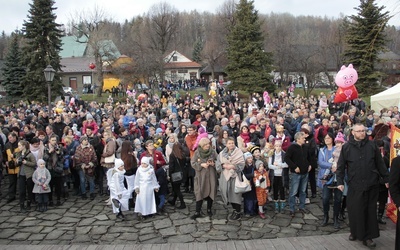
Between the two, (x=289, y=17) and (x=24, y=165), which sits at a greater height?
(x=289, y=17)

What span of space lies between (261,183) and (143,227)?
2618mm

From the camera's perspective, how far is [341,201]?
6.52 meters

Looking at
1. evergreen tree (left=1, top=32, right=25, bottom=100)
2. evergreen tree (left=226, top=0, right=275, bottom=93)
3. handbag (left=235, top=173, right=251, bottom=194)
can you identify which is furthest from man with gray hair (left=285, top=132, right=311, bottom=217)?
evergreen tree (left=1, top=32, right=25, bottom=100)

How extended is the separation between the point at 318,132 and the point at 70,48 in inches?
2509

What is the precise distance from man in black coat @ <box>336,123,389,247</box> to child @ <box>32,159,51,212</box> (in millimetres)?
6315

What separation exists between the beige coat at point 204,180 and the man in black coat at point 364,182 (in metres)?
2.57

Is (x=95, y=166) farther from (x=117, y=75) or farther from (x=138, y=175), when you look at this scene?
(x=117, y=75)

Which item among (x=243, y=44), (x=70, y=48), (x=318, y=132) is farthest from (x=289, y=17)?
(x=318, y=132)

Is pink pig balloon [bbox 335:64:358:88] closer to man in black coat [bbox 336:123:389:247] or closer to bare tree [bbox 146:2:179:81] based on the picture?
man in black coat [bbox 336:123:389:247]

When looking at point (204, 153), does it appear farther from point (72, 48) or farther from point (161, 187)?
point (72, 48)

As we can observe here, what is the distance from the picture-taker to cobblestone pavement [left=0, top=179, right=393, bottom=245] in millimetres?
6312

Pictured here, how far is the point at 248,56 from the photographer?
3469cm

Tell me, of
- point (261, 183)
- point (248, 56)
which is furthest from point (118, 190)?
point (248, 56)

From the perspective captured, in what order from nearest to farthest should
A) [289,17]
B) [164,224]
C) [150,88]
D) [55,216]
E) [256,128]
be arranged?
[164,224], [55,216], [256,128], [150,88], [289,17]
